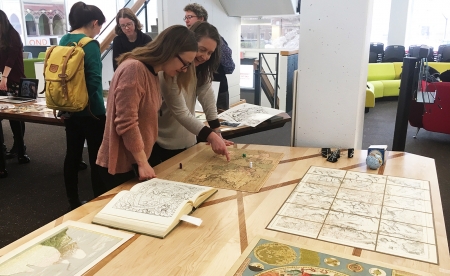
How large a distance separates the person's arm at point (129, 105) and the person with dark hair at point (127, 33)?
190 cm

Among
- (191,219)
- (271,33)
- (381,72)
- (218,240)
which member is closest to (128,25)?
(191,219)

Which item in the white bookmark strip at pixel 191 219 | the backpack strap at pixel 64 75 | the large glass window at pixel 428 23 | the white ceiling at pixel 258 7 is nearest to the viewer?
the white bookmark strip at pixel 191 219

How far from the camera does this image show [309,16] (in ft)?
6.36

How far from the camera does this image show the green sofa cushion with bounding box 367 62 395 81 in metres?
7.56

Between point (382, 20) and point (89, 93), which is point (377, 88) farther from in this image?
→ point (89, 93)

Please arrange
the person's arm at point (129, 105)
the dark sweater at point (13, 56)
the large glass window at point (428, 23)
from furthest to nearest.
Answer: the large glass window at point (428, 23) < the dark sweater at point (13, 56) < the person's arm at point (129, 105)

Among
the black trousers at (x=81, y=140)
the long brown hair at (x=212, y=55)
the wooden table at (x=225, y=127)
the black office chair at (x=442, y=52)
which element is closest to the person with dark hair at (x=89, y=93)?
the black trousers at (x=81, y=140)

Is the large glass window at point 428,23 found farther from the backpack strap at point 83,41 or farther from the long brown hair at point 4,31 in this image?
the backpack strap at point 83,41

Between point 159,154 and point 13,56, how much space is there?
2.19 meters

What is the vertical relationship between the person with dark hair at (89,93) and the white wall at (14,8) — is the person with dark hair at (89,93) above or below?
below

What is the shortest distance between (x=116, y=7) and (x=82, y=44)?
6.65m

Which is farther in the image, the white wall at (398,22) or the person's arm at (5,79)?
the white wall at (398,22)

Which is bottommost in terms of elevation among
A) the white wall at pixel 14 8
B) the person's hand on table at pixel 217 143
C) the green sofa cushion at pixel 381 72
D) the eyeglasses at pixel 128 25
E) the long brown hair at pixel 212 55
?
the green sofa cushion at pixel 381 72

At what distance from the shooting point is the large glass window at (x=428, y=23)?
908 cm
